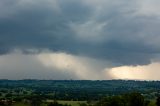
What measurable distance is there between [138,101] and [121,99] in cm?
659

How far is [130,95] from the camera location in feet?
519

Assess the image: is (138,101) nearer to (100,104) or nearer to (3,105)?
(100,104)

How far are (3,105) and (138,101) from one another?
243 feet

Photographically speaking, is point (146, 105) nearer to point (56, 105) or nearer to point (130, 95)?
point (130, 95)

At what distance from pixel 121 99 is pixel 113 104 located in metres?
3.78

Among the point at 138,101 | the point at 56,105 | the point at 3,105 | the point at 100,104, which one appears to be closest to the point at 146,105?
the point at 138,101

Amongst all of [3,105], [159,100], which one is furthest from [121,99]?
[3,105]

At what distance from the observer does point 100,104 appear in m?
159

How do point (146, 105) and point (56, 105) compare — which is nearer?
point (146, 105)

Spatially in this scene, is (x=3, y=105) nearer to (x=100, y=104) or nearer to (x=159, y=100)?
(x=100, y=104)

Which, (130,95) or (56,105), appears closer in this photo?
(130,95)

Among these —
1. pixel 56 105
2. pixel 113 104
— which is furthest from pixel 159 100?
pixel 56 105

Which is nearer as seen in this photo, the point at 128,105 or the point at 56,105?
the point at 128,105

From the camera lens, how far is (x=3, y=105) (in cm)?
19962
